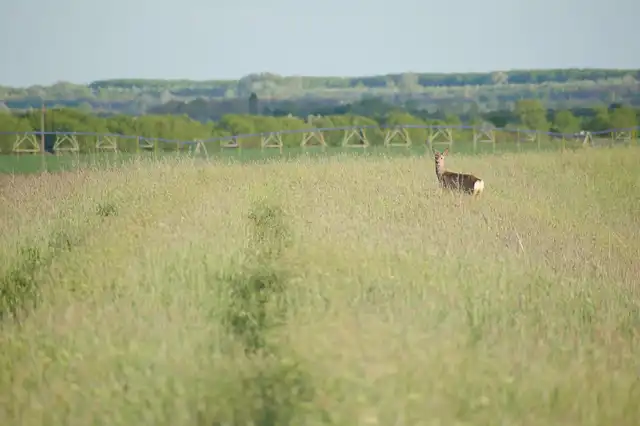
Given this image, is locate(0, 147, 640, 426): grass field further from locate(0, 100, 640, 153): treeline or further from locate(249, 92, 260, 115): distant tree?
locate(249, 92, 260, 115): distant tree

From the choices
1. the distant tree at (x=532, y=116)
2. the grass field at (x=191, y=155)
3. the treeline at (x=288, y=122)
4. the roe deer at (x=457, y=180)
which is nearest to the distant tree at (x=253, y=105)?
the treeline at (x=288, y=122)

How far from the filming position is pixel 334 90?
4.20m

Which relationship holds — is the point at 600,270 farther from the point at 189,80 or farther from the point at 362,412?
the point at 189,80

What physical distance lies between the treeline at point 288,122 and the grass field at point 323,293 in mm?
195

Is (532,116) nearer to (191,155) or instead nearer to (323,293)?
(191,155)

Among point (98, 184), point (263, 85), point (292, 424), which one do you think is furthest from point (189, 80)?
point (292, 424)

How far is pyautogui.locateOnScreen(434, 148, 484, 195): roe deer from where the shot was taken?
3.98 meters

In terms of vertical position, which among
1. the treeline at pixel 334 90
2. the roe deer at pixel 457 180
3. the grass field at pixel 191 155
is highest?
the treeline at pixel 334 90

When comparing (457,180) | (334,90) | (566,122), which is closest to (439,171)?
(457,180)

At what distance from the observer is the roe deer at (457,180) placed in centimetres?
398

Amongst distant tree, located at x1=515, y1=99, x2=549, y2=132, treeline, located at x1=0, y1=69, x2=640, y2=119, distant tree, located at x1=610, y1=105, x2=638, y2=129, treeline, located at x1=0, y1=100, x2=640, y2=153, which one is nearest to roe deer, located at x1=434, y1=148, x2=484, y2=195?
treeline, located at x1=0, y1=100, x2=640, y2=153

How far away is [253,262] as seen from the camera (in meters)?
3.38

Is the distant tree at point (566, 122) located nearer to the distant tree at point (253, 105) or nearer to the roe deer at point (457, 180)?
the roe deer at point (457, 180)

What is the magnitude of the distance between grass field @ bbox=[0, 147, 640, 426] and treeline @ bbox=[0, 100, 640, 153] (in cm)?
19
